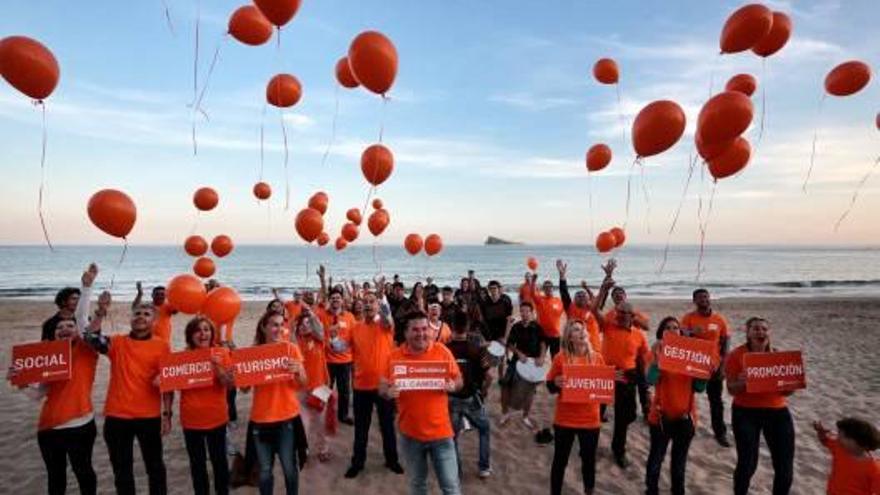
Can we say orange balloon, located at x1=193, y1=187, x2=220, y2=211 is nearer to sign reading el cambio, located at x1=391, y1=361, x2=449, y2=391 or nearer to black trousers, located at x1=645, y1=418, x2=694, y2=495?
sign reading el cambio, located at x1=391, y1=361, x2=449, y2=391

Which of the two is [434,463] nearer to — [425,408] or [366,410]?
[425,408]

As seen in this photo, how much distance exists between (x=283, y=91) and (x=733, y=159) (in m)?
6.57

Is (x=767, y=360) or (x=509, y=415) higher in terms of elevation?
(x=767, y=360)

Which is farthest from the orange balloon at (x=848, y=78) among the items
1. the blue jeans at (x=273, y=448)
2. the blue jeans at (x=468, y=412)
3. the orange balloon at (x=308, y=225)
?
the blue jeans at (x=273, y=448)

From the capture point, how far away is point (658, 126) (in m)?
5.87

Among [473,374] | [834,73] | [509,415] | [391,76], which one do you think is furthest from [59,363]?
[834,73]

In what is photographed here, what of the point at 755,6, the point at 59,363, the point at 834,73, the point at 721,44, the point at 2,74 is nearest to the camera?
the point at 59,363

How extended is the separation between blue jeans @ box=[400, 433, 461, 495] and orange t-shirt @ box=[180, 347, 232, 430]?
68.9 inches

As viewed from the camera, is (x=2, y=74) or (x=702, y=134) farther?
(x=702, y=134)

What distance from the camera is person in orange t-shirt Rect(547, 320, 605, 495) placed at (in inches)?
194

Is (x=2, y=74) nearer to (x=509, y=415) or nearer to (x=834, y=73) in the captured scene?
(x=509, y=415)

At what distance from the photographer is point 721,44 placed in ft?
22.0

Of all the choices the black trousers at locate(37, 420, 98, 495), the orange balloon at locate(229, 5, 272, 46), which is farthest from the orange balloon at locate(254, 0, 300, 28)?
the black trousers at locate(37, 420, 98, 495)

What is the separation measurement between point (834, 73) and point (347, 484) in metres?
8.88
